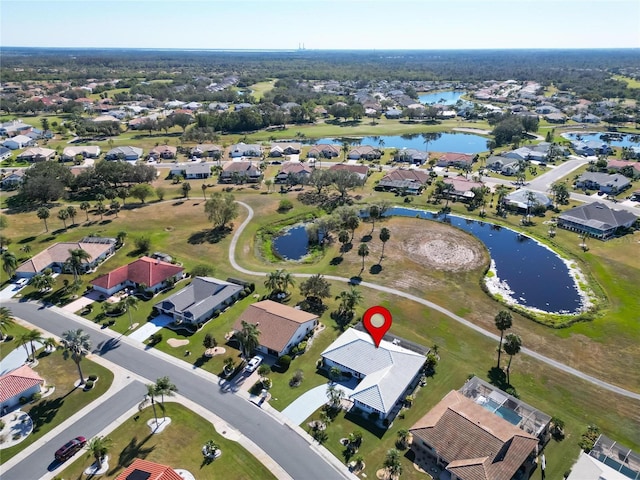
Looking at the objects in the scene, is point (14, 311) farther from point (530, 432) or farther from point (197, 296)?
point (530, 432)

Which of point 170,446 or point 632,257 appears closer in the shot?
point 170,446

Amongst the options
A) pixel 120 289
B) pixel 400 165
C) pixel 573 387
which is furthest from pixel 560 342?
pixel 400 165

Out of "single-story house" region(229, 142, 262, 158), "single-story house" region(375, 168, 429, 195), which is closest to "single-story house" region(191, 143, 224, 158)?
"single-story house" region(229, 142, 262, 158)

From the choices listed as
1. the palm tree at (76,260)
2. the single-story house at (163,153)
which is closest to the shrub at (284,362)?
the palm tree at (76,260)

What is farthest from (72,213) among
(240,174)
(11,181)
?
(240,174)

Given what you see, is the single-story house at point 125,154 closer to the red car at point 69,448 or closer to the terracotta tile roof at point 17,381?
the terracotta tile roof at point 17,381

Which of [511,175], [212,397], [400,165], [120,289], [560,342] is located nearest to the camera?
[212,397]

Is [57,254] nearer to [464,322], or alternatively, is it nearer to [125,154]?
[464,322]
